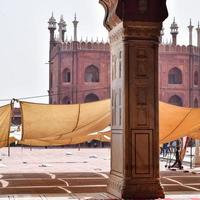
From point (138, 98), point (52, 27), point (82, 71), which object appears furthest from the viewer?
point (52, 27)

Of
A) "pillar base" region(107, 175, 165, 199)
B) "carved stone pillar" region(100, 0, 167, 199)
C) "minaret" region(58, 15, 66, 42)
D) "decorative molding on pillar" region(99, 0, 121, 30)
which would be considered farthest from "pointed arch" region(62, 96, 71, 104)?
"pillar base" region(107, 175, 165, 199)

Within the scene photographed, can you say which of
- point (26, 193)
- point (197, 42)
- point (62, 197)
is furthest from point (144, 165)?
point (197, 42)

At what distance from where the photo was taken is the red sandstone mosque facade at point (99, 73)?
1628 inches

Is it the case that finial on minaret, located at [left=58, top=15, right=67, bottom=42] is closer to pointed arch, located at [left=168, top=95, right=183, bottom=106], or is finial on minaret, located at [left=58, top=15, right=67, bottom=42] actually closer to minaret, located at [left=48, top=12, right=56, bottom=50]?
minaret, located at [left=48, top=12, right=56, bottom=50]

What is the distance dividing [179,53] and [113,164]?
35.3m

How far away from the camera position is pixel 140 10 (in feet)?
26.6

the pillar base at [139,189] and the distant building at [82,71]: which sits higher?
the distant building at [82,71]

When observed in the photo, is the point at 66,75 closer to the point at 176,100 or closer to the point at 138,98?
the point at 176,100

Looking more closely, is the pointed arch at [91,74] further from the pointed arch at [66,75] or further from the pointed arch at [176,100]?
the pointed arch at [176,100]

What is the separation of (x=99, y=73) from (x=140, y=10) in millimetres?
33782

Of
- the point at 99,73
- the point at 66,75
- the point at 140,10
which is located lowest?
the point at 140,10

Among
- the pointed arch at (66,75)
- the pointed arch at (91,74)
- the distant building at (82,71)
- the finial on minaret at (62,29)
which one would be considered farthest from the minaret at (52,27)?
the pointed arch at (91,74)

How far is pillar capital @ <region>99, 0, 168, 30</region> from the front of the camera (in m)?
8.03

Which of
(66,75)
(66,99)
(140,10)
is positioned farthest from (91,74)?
(140,10)
